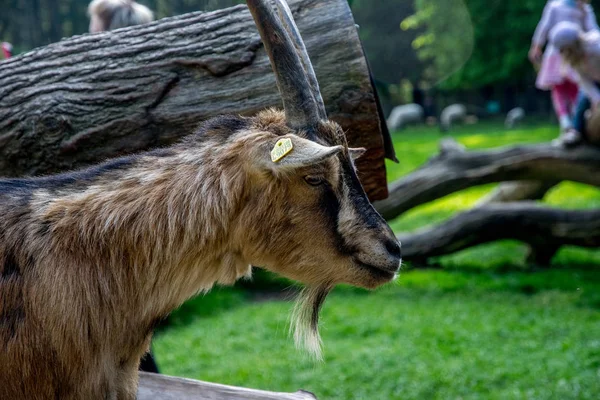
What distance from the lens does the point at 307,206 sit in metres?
2.65

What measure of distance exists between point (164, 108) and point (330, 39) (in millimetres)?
854

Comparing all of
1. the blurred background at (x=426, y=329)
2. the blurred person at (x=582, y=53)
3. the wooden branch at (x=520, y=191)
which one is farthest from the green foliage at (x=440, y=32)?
the blurred person at (x=582, y=53)

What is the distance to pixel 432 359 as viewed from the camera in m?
6.48

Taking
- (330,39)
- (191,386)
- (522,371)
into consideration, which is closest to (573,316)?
(522,371)

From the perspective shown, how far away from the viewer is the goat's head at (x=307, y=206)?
8.65 feet

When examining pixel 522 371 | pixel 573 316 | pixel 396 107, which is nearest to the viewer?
pixel 522 371

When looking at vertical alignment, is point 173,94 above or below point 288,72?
below

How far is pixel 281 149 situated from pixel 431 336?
4932mm

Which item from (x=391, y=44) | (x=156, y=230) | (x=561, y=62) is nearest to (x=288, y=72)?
(x=156, y=230)

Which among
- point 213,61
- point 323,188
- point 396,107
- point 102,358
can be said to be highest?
point 213,61

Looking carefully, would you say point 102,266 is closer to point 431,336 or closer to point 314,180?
point 314,180

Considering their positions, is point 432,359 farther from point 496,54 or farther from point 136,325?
point 496,54

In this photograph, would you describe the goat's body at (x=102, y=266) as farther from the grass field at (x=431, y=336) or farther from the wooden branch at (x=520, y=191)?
the wooden branch at (x=520, y=191)

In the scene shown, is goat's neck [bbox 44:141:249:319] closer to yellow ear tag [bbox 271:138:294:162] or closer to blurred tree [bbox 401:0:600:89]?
yellow ear tag [bbox 271:138:294:162]
